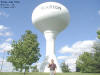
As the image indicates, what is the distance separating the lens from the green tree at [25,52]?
2242 cm

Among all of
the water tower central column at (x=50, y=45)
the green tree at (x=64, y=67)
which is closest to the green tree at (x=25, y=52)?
the water tower central column at (x=50, y=45)

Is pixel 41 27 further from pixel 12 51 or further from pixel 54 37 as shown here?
pixel 12 51

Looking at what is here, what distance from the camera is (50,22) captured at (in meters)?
28.5

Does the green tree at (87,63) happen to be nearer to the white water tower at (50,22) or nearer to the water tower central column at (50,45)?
the white water tower at (50,22)

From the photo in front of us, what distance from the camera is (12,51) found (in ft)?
79.2

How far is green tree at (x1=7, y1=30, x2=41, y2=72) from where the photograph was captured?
22.4 meters

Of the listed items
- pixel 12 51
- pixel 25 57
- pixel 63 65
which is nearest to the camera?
pixel 25 57

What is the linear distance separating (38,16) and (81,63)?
16271mm

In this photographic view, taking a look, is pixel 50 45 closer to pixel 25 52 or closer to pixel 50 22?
pixel 50 22

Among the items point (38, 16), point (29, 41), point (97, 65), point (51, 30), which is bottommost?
point (97, 65)

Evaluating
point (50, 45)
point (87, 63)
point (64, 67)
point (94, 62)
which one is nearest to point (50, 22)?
point (50, 45)

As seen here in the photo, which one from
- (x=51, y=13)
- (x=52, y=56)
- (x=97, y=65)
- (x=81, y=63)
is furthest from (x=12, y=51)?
(x=81, y=63)

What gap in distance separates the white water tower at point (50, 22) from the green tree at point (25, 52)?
332cm

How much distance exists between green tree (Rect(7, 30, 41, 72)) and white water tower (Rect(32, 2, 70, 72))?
3319mm
